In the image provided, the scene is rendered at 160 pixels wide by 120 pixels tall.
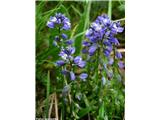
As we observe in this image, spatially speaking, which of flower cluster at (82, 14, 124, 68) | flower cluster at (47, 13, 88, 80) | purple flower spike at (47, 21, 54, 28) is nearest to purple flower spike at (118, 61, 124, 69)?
flower cluster at (82, 14, 124, 68)

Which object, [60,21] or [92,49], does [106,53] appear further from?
[60,21]

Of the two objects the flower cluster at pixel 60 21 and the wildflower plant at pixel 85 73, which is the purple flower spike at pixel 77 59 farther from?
the flower cluster at pixel 60 21

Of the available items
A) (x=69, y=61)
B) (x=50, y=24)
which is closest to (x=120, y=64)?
(x=69, y=61)

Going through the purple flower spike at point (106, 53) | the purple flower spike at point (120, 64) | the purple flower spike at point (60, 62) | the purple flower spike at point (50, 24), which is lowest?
the purple flower spike at point (120, 64)

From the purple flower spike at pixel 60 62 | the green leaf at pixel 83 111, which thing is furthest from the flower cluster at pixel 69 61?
the green leaf at pixel 83 111

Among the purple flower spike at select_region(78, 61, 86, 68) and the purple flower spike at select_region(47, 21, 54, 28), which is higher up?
the purple flower spike at select_region(47, 21, 54, 28)

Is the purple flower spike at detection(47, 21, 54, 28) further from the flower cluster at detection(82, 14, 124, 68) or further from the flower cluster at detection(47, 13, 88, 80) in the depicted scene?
the flower cluster at detection(82, 14, 124, 68)
